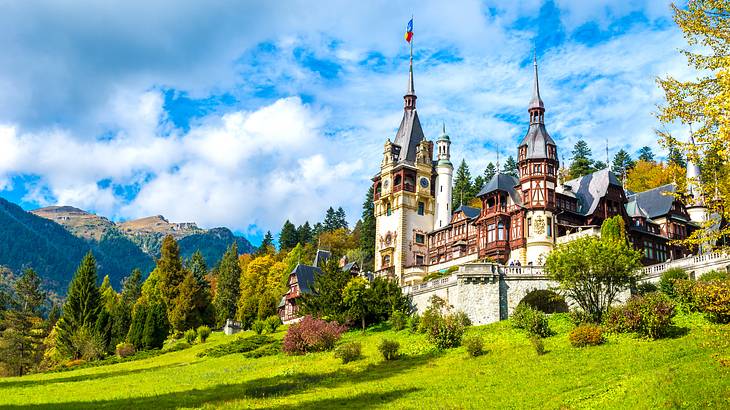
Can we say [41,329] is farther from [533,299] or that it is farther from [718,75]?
[718,75]

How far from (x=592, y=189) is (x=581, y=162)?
36.9 m

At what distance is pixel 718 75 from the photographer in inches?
677

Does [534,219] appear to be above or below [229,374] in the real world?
above

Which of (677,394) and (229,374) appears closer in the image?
(677,394)

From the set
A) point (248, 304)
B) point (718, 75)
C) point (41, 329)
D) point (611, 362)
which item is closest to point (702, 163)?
point (718, 75)

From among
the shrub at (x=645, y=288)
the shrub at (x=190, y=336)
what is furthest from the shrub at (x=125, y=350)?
the shrub at (x=645, y=288)

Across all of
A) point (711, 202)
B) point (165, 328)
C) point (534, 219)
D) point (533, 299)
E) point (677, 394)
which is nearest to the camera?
point (711, 202)

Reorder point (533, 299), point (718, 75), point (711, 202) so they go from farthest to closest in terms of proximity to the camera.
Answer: point (533, 299), point (711, 202), point (718, 75)

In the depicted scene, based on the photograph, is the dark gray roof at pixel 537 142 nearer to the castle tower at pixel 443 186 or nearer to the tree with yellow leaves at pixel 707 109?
the castle tower at pixel 443 186

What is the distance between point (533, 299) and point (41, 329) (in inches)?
2253

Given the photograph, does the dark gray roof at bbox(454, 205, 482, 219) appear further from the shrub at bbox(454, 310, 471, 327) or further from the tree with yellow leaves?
the tree with yellow leaves

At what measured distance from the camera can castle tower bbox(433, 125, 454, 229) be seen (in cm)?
8006

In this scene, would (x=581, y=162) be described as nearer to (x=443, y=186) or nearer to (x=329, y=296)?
(x=443, y=186)

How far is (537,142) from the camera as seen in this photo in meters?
66.4
